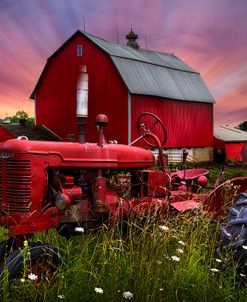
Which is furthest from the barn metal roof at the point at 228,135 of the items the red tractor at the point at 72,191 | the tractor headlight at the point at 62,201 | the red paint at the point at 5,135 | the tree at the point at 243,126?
the tractor headlight at the point at 62,201

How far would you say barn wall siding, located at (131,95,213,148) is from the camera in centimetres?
2197

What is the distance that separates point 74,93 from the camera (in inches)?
921

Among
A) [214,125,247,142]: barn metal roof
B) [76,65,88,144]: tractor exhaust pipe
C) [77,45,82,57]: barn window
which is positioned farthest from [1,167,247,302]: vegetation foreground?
[214,125,247,142]: barn metal roof

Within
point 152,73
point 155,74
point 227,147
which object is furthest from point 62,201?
point 227,147

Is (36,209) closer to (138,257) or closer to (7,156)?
(7,156)

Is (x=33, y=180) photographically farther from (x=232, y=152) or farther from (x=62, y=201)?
(x=232, y=152)

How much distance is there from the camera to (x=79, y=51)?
2320cm

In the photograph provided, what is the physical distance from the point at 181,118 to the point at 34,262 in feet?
70.6

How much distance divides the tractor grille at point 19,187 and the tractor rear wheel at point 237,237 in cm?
157

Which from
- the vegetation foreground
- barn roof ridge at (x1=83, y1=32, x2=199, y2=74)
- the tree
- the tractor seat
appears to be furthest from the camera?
the tree

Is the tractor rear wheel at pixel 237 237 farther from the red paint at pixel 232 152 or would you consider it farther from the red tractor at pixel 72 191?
the red paint at pixel 232 152

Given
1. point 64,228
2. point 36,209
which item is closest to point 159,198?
point 64,228

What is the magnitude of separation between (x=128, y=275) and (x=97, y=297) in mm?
390

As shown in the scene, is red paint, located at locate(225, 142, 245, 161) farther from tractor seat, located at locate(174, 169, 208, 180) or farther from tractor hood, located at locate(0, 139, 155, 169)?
tractor hood, located at locate(0, 139, 155, 169)
